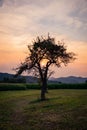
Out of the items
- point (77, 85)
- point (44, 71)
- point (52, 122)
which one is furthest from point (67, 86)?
point (52, 122)

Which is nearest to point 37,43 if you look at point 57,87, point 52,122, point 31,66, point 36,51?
point 36,51

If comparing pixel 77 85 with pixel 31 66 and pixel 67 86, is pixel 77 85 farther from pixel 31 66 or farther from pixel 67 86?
pixel 31 66

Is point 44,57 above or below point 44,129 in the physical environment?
above

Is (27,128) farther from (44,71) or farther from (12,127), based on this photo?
(44,71)

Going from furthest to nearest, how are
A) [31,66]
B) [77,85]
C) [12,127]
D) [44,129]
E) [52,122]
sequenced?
[77,85], [31,66], [52,122], [12,127], [44,129]

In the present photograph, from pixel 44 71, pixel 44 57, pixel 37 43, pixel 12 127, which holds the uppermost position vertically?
pixel 37 43

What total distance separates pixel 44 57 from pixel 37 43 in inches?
123

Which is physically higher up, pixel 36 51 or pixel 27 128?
pixel 36 51

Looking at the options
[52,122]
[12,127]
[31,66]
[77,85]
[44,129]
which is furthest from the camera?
[77,85]

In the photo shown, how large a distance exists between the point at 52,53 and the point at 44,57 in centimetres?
179

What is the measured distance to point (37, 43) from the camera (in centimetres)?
4453

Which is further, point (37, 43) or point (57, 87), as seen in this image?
A: point (57, 87)

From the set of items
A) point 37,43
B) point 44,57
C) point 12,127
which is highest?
point 37,43

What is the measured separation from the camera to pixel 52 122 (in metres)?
19.3
